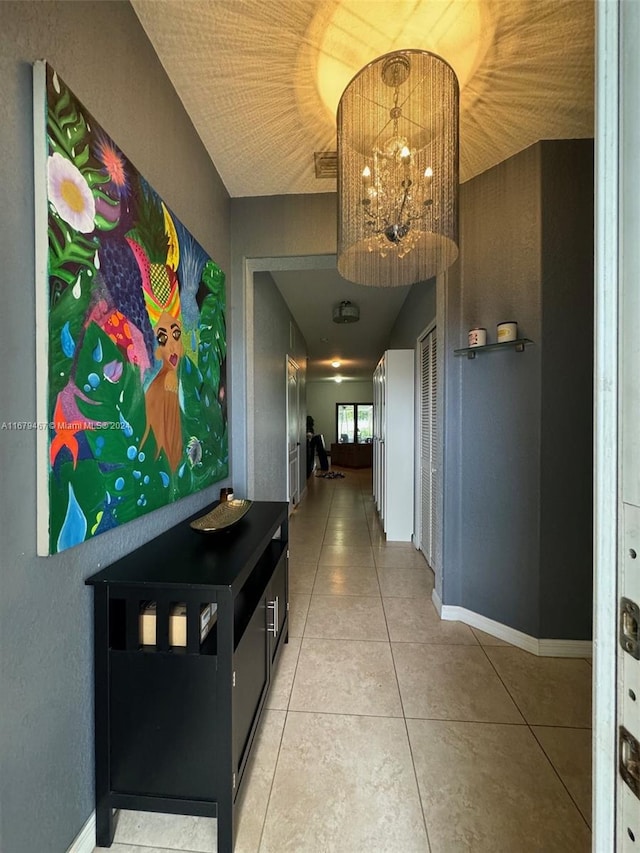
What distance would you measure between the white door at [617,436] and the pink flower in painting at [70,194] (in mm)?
1112

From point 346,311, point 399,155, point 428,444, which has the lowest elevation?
point 428,444

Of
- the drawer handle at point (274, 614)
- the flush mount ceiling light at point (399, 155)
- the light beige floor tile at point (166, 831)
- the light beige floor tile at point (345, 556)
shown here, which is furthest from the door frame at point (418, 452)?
the light beige floor tile at point (166, 831)

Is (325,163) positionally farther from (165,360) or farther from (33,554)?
(33,554)

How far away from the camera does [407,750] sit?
4.55 ft

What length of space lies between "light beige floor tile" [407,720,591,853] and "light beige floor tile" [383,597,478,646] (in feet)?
1.93

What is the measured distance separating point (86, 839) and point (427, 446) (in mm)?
3077

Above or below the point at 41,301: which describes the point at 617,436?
below

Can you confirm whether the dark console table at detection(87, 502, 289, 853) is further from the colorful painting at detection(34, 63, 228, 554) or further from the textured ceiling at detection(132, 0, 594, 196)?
the textured ceiling at detection(132, 0, 594, 196)

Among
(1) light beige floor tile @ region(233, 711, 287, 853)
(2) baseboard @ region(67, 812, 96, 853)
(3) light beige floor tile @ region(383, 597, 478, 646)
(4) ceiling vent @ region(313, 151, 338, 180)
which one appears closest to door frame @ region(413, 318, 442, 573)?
(3) light beige floor tile @ region(383, 597, 478, 646)

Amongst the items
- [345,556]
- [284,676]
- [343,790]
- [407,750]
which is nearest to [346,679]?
[284,676]

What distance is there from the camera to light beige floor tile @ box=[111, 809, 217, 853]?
3.57 ft

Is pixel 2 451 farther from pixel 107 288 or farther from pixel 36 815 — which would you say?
pixel 36 815

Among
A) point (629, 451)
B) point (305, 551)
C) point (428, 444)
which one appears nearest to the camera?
point (629, 451)

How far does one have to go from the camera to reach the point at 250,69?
1504 millimetres
